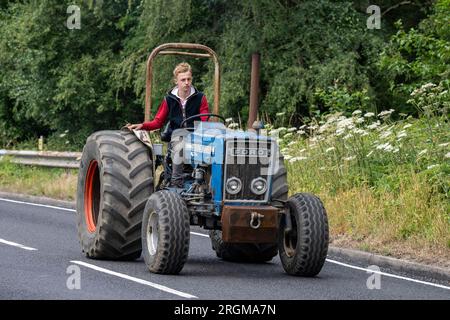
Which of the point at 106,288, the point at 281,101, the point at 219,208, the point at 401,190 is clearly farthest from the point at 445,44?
the point at 106,288

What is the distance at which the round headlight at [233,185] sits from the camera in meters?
12.6

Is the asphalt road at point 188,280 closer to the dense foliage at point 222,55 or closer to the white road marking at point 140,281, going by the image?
the white road marking at point 140,281

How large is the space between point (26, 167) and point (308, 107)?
22.4 ft

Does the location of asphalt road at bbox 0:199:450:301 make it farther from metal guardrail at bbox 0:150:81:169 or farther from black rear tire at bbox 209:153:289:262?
metal guardrail at bbox 0:150:81:169

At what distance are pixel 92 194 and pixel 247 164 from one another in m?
2.91

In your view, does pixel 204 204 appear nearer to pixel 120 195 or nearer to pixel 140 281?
pixel 120 195

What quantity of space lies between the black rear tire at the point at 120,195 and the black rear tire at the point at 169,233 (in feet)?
2.99

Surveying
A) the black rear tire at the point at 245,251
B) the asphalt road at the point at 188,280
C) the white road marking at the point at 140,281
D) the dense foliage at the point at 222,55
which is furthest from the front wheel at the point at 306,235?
the dense foliage at the point at 222,55

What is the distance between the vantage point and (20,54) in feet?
115

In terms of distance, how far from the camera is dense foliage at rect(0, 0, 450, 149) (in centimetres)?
2778

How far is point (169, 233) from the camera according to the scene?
473 inches

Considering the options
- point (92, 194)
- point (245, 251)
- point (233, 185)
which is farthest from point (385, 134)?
point (233, 185)

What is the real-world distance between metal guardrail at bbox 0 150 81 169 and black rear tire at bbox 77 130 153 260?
11897 millimetres
